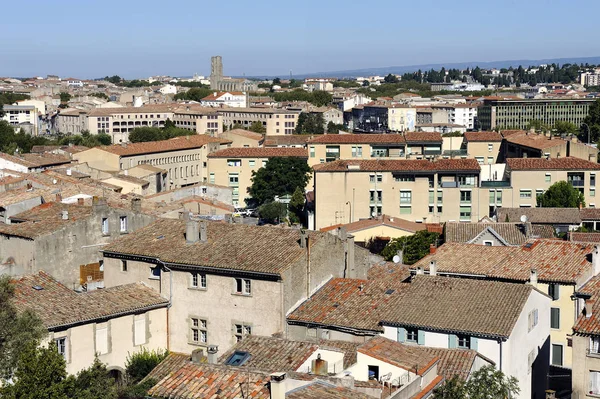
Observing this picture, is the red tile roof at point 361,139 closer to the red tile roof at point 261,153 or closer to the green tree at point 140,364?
the red tile roof at point 261,153

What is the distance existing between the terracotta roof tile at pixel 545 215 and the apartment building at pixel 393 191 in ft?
26.2

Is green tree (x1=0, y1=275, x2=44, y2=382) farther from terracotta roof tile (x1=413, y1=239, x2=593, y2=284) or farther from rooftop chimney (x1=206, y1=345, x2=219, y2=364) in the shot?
terracotta roof tile (x1=413, y1=239, x2=593, y2=284)

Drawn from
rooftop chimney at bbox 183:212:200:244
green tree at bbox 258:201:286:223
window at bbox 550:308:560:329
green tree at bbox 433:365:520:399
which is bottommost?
green tree at bbox 258:201:286:223

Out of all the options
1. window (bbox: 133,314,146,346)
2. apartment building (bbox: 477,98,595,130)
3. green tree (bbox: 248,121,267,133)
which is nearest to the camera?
window (bbox: 133,314,146,346)

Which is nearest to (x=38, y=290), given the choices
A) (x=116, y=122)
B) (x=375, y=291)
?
(x=375, y=291)

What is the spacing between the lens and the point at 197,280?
2697 centimetres

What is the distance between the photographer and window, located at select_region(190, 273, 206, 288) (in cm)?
2684

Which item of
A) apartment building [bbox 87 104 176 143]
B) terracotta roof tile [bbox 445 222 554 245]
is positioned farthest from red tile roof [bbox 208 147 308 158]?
apartment building [bbox 87 104 176 143]

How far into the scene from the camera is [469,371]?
21422 millimetres

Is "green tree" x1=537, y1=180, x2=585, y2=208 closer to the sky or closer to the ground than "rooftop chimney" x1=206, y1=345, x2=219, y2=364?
closer to the ground

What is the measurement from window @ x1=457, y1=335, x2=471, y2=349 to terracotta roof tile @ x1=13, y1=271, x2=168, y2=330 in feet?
27.1

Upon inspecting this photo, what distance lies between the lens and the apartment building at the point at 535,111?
161 metres

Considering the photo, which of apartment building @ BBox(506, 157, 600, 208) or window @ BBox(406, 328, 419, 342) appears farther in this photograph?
apartment building @ BBox(506, 157, 600, 208)

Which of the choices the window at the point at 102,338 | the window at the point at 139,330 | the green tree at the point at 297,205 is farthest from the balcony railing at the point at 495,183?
the window at the point at 102,338
